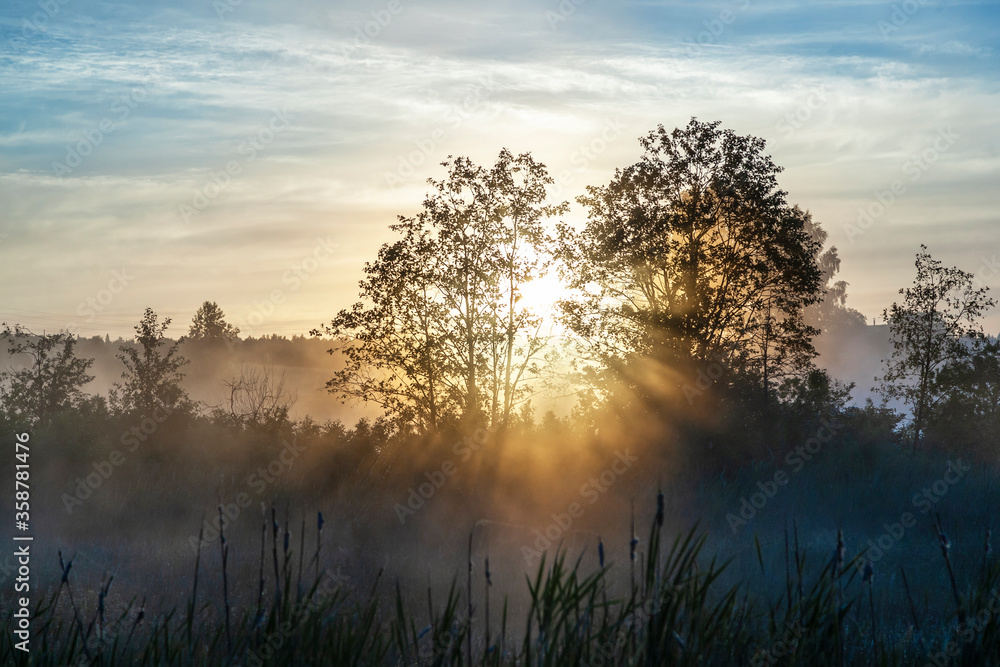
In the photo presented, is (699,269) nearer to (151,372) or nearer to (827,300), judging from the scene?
(151,372)

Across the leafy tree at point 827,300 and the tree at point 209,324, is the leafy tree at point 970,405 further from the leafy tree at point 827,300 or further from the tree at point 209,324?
the tree at point 209,324

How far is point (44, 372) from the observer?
3891 centimetres

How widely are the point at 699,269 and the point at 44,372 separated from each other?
31.0 m

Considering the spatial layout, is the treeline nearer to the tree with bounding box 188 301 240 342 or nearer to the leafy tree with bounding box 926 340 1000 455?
the leafy tree with bounding box 926 340 1000 455

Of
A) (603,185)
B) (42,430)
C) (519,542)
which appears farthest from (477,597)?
(603,185)

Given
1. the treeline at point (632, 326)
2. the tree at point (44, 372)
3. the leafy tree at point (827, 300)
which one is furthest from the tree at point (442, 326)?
the leafy tree at point (827, 300)

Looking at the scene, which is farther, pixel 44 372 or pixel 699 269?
pixel 44 372

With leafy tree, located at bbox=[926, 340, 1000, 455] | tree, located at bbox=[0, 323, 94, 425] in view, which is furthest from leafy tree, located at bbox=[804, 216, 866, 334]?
tree, located at bbox=[0, 323, 94, 425]

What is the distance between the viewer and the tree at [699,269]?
29266mm

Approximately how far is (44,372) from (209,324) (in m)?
38.1

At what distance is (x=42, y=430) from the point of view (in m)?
21.7

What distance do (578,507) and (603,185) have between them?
721 inches

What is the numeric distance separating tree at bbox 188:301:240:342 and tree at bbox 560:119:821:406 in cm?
5171

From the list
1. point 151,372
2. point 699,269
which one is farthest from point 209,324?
point 699,269
